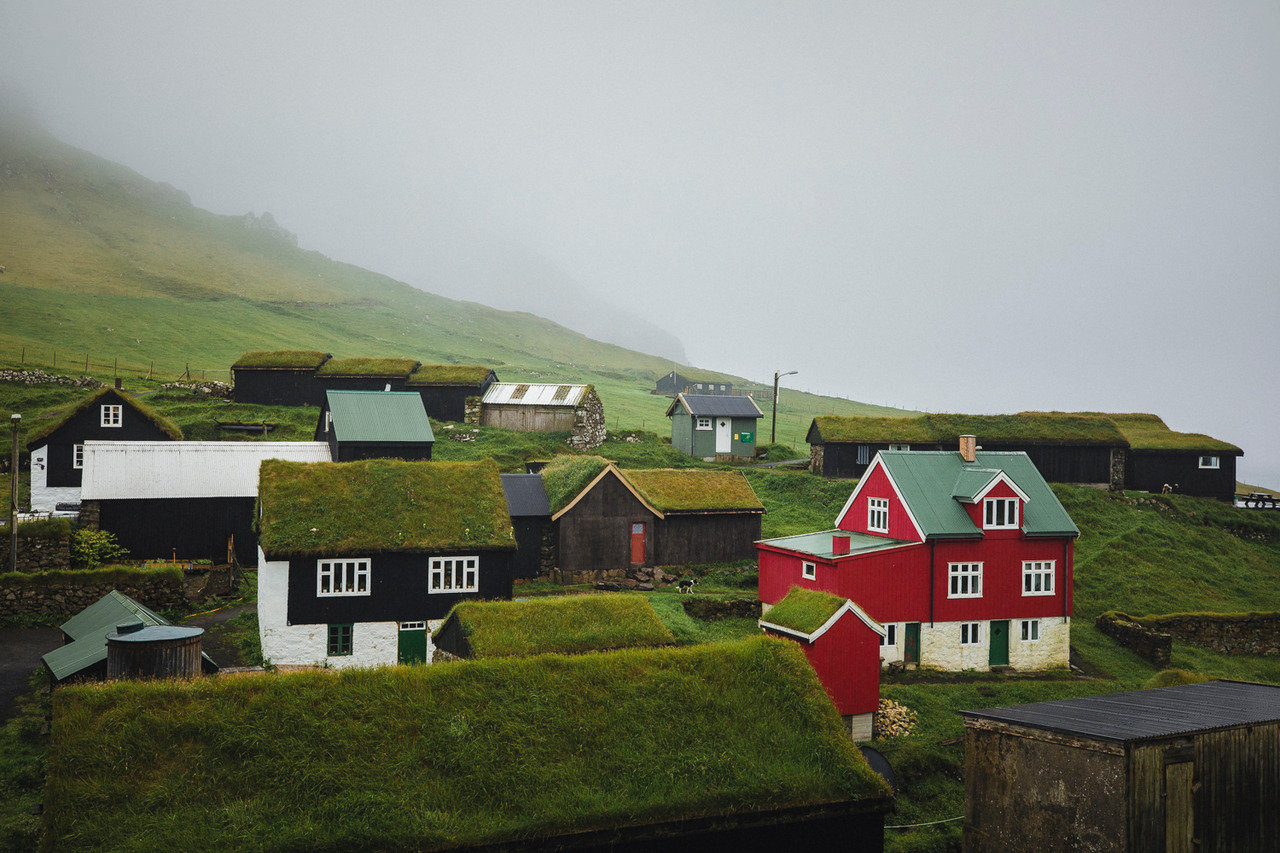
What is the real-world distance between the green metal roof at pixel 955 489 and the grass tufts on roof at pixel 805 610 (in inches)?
311

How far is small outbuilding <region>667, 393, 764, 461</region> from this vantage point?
63406 millimetres

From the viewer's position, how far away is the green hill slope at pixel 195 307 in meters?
93.0

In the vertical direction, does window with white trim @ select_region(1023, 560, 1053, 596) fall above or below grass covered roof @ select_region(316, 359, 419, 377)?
below

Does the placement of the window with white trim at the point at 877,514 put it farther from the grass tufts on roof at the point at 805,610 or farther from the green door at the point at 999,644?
the grass tufts on roof at the point at 805,610

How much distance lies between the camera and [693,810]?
1138 centimetres

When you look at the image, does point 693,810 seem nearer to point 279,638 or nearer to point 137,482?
point 279,638

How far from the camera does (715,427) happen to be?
209ft

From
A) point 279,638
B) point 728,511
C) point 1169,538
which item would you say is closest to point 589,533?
point 728,511

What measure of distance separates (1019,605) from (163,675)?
1181 inches

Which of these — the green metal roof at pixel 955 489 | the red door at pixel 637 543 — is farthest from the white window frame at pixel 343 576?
the green metal roof at pixel 955 489

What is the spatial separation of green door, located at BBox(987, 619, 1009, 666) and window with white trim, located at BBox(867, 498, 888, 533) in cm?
572

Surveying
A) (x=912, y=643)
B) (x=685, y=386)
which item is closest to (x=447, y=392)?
(x=912, y=643)

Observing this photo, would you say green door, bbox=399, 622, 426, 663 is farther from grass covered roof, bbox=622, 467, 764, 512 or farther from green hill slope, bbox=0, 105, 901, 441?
green hill slope, bbox=0, 105, 901, 441

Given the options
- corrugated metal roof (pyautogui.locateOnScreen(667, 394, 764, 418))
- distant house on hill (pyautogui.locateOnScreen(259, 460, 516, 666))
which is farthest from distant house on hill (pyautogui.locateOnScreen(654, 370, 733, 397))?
distant house on hill (pyautogui.locateOnScreen(259, 460, 516, 666))
